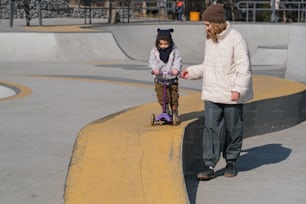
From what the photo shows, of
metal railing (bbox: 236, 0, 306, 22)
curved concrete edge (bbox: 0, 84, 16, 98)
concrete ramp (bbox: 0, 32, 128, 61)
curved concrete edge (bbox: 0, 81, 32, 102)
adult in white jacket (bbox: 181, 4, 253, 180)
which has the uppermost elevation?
metal railing (bbox: 236, 0, 306, 22)

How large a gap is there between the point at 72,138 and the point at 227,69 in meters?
2.53

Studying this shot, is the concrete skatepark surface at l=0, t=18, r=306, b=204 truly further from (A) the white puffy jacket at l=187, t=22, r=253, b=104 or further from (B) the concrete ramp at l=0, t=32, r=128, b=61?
(B) the concrete ramp at l=0, t=32, r=128, b=61

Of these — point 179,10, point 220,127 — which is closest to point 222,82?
point 220,127

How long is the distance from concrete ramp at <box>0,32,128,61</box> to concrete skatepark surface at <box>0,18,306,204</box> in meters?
2.47

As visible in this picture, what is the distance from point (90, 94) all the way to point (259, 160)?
187 inches

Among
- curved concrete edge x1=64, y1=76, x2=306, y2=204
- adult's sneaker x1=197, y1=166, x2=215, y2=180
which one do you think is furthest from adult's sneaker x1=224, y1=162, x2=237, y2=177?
curved concrete edge x1=64, y1=76, x2=306, y2=204

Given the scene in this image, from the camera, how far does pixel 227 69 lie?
617cm

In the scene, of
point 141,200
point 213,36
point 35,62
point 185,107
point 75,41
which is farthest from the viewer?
point 75,41

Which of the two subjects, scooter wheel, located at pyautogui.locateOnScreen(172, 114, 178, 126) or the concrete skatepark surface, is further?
scooter wheel, located at pyautogui.locateOnScreen(172, 114, 178, 126)

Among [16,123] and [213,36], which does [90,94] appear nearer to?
[16,123]

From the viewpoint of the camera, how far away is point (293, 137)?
9.02m

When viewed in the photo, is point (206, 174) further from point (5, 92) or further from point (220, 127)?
point (5, 92)

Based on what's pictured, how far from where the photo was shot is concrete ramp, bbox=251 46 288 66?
793 inches

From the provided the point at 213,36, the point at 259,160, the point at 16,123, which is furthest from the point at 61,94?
the point at 213,36
